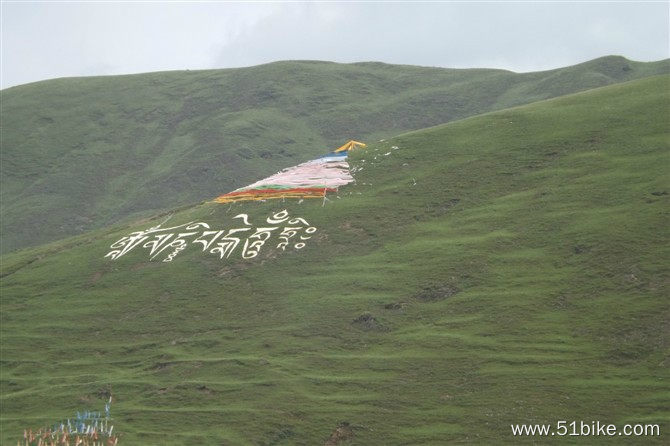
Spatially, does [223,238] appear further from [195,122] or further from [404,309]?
[195,122]

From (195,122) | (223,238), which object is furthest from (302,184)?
(195,122)

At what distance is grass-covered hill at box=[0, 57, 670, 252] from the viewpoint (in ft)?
373

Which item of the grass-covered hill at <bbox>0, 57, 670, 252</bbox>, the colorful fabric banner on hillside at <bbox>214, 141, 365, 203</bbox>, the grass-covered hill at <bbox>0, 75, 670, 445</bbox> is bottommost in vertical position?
the grass-covered hill at <bbox>0, 75, 670, 445</bbox>

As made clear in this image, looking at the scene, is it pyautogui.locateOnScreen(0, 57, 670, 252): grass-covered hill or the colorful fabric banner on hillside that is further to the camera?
pyautogui.locateOnScreen(0, 57, 670, 252): grass-covered hill

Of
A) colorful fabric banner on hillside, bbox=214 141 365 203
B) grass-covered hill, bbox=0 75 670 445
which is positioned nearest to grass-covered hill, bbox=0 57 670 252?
colorful fabric banner on hillside, bbox=214 141 365 203

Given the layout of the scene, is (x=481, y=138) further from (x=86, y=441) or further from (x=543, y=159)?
(x=86, y=441)

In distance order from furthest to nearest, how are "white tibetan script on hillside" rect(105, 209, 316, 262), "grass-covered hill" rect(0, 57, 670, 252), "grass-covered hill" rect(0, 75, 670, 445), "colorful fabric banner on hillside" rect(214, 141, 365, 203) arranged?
"grass-covered hill" rect(0, 57, 670, 252), "colorful fabric banner on hillside" rect(214, 141, 365, 203), "white tibetan script on hillside" rect(105, 209, 316, 262), "grass-covered hill" rect(0, 75, 670, 445)

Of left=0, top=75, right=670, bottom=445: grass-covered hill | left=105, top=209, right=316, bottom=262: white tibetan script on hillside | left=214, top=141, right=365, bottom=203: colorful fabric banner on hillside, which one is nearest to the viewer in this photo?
left=0, top=75, right=670, bottom=445: grass-covered hill

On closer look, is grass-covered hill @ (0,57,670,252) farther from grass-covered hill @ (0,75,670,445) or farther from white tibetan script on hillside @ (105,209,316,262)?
grass-covered hill @ (0,75,670,445)

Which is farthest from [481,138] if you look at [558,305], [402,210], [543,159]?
[558,305]

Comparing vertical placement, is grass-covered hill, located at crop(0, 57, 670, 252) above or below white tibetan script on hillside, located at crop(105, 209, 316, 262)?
above

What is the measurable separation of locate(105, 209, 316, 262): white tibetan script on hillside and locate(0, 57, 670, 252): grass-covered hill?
43.7 metres

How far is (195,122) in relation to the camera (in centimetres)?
13600

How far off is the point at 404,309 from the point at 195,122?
9395cm
